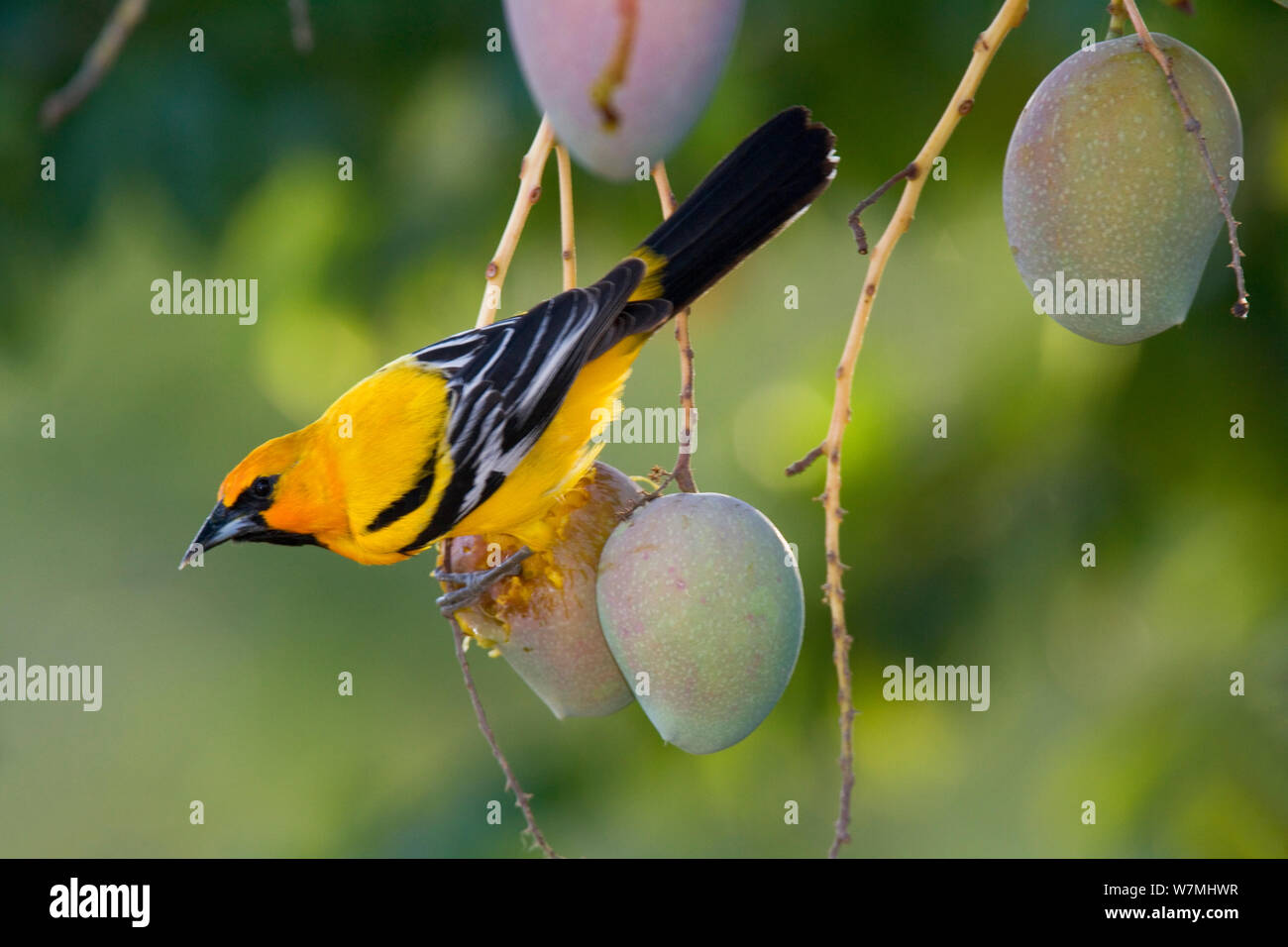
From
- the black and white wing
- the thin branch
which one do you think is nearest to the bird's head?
the black and white wing

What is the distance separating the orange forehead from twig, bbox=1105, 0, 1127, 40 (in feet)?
2.37

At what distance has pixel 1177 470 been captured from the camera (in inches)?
65.2

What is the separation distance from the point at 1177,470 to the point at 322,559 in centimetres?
284

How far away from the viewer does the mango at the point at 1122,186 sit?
738 mm

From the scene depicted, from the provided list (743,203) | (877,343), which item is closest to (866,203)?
(743,203)

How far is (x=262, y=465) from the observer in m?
1.11

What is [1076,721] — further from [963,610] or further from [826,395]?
[826,395]

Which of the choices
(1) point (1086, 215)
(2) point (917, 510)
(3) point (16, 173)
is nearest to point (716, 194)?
(1) point (1086, 215)

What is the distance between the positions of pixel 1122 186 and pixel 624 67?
1.29 feet

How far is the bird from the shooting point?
99 centimetres

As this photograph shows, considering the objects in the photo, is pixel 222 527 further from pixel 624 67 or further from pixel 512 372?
pixel 624 67

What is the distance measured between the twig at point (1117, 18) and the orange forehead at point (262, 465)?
2.37 ft

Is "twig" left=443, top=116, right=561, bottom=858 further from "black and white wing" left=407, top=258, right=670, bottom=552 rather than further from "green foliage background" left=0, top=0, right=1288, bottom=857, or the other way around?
"green foliage background" left=0, top=0, right=1288, bottom=857

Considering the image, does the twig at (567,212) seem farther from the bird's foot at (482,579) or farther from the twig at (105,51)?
the twig at (105,51)
